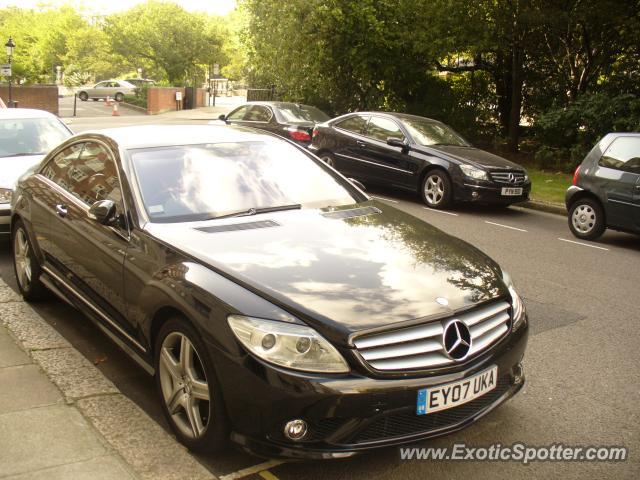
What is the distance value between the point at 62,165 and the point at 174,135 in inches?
44.1

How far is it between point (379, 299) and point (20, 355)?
8.59ft

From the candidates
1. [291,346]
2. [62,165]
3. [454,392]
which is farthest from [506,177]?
[291,346]

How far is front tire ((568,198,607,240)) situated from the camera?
9727mm

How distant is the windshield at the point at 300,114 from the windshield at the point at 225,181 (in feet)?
36.2

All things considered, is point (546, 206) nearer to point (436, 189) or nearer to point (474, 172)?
point (474, 172)

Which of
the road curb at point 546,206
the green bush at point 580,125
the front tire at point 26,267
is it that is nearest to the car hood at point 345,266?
the front tire at point 26,267

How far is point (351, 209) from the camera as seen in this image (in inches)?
184

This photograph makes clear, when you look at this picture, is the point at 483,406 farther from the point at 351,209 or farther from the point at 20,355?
the point at 20,355

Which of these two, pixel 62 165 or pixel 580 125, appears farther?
pixel 580 125

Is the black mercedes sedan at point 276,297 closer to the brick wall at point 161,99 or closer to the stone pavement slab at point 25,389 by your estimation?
the stone pavement slab at point 25,389

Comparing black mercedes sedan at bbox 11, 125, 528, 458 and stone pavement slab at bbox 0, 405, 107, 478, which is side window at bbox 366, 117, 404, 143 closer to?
black mercedes sedan at bbox 11, 125, 528, 458

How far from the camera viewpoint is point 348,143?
44.0 feet

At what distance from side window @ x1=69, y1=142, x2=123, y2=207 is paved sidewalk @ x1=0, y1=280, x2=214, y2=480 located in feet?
3.43

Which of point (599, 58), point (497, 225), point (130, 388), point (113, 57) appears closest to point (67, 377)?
point (130, 388)
